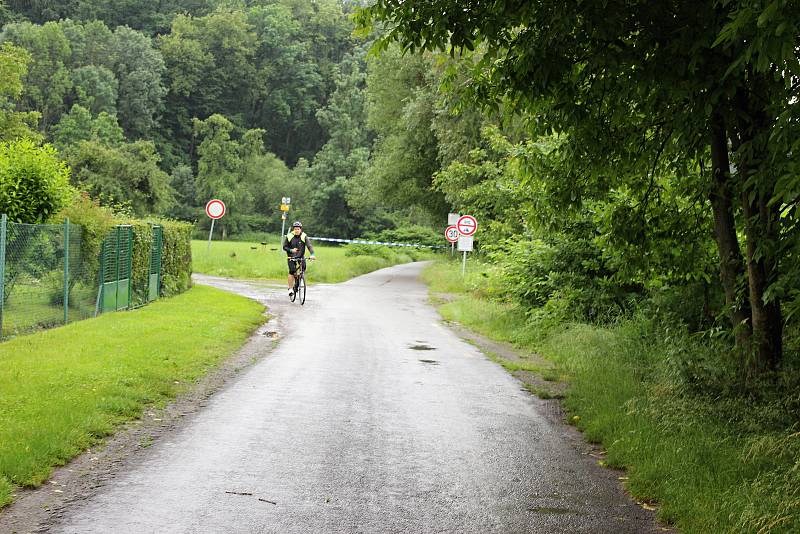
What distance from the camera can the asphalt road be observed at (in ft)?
18.5

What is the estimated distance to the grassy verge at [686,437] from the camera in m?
5.60

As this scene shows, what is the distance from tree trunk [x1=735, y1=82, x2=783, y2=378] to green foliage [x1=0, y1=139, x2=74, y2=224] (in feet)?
40.2

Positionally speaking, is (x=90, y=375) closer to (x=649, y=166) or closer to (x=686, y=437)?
(x=686, y=437)

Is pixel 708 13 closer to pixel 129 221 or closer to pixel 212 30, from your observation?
pixel 129 221

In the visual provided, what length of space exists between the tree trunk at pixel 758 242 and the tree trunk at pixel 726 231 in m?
0.24

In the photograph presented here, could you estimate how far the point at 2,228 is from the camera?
12.7 meters

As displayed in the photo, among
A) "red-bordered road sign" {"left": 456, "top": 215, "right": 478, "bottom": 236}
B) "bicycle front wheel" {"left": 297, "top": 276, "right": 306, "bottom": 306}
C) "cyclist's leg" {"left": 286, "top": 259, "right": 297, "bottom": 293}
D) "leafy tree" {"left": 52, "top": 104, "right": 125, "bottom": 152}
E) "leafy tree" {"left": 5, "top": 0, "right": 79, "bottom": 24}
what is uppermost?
"leafy tree" {"left": 5, "top": 0, "right": 79, "bottom": 24}

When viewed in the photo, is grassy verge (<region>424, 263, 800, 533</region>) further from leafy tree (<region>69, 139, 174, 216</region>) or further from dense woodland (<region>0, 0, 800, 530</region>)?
leafy tree (<region>69, 139, 174, 216</region>)

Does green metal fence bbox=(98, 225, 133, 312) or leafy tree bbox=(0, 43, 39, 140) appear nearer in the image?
green metal fence bbox=(98, 225, 133, 312)

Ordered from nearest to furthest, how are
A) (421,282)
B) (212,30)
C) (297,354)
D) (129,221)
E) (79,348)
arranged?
(79,348) < (297,354) < (129,221) < (421,282) < (212,30)

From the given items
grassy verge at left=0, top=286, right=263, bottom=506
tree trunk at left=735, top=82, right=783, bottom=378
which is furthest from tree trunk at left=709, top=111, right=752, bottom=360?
grassy verge at left=0, top=286, right=263, bottom=506

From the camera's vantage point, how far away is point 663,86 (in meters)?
7.86

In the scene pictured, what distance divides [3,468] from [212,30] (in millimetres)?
126983

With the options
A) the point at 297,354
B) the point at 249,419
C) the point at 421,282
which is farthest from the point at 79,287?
the point at 421,282
